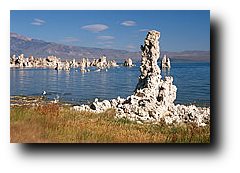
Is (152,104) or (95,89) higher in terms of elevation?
(95,89)

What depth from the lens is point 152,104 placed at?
849 inches

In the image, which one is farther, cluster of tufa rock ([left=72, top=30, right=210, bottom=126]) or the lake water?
the lake water

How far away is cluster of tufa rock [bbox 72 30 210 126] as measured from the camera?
19.2 m

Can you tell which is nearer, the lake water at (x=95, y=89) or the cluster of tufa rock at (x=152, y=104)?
the cluster of tufa rock at (x=152, y=104)

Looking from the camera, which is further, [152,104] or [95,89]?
[95,89]

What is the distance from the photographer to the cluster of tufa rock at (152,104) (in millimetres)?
19203
